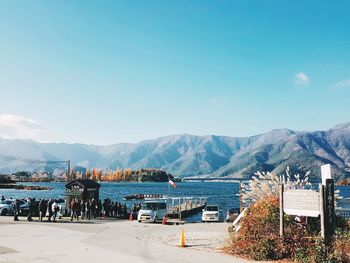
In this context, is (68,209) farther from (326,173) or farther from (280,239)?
(326,173)

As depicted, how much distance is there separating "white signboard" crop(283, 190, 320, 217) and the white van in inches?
685

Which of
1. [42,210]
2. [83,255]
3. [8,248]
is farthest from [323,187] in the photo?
[42,210]

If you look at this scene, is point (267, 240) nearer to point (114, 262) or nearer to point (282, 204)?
point (282, 204)

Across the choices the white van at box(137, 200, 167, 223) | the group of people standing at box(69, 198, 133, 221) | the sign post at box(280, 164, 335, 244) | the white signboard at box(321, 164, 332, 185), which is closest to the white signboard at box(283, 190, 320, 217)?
the sign post at box(280, 164, 335, 244)

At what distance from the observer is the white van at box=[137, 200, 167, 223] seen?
30.9 meters

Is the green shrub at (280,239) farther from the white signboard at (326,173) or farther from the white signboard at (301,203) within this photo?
the white signboard at (326,173)

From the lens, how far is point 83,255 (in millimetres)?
14742

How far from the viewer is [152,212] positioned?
31344 millimetres

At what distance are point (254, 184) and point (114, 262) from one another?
7.66 m

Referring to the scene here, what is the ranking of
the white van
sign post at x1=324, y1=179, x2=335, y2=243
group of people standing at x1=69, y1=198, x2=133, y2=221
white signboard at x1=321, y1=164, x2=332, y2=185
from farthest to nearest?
the white van < group of people standing at x1=69, y1=198, x2=133, y2=221 < white signboard at x1=321, y1=164, x2=332, y2=185 < sign post at x1=324, y1=179, x2=335, y2=243

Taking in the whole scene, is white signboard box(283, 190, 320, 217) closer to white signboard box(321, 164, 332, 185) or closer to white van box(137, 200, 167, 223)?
white signboard box(321, 164, 332, 185)

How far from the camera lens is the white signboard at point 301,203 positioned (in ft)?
46.9

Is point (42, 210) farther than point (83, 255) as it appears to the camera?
Yes

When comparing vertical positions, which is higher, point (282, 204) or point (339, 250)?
point (282, 204)
